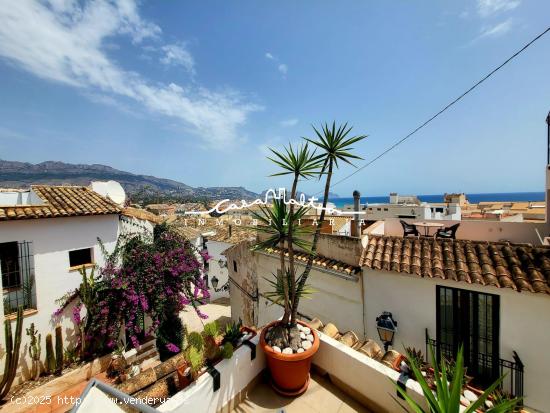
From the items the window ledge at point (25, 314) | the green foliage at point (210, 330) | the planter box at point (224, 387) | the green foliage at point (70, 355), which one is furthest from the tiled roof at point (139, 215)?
the planter box at point (224, 387)

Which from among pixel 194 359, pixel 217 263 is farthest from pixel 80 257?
pixel 217 263

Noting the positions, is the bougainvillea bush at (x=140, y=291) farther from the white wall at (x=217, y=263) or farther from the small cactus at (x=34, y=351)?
the white wall at (x=217, y=263)

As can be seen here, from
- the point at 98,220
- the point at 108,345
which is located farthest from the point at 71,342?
the point at 98,220

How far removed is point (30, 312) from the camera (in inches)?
320

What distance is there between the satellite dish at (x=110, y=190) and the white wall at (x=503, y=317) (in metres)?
11.8

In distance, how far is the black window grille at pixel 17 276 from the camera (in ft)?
26.7

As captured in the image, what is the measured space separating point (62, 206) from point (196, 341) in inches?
349

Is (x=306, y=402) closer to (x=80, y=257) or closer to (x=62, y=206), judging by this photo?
(x=80, y=257)

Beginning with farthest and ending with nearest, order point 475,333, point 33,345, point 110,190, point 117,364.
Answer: point 110,190 → point 117,364 → point 33,345 → point 475,333

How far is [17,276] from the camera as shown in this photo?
855 cm

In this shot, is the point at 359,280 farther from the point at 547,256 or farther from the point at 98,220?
the point at 98,220

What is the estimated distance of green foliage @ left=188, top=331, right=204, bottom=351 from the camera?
3406 mm

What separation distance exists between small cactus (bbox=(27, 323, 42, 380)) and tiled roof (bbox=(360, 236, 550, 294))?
414 inches

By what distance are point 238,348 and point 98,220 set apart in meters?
8.68
